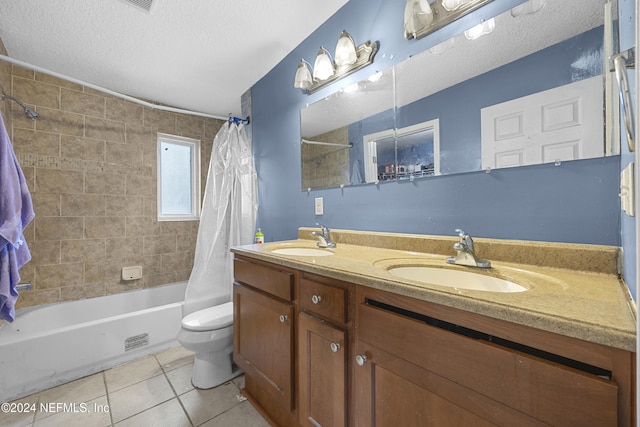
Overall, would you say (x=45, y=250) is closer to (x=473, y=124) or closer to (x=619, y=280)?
(x=473, y=124)

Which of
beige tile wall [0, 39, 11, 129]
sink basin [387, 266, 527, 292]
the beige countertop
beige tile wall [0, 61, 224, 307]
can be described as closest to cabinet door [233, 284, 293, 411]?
the beige countertop

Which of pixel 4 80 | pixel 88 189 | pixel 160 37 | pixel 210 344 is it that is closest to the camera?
pixel 210 344

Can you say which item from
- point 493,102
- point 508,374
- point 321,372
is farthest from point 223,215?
point 508,374

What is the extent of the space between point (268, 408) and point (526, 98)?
6.10 ft

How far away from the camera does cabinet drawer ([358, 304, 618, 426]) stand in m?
0.44

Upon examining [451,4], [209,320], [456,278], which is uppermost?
[451,4]

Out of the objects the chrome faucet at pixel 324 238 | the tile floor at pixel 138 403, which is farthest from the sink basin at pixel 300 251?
the tile floor at pixel 138 403

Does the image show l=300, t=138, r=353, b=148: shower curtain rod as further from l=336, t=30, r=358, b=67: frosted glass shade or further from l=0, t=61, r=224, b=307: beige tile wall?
l=0, t=61, r=224, b=307: beige tile wall

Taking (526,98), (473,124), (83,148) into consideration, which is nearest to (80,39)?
(83,148)

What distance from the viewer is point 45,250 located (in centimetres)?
204

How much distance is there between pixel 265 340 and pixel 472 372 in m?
0.98

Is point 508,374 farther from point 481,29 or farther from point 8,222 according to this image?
point 8,222

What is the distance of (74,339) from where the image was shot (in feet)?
5.53

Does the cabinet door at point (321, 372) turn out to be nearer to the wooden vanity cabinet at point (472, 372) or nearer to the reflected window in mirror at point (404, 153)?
the wooden vanity cabinet at point (472, 372)
